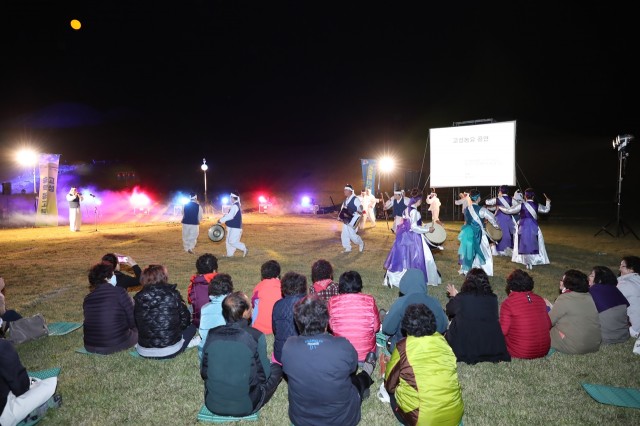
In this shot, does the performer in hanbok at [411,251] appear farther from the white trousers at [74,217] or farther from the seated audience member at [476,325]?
the white trousers at [74,217]

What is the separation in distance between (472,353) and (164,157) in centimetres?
4944

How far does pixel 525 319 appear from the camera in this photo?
436cm

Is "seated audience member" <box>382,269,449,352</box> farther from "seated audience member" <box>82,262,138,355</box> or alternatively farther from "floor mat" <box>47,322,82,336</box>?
"floor mat" <box>47,322,82,336</box>

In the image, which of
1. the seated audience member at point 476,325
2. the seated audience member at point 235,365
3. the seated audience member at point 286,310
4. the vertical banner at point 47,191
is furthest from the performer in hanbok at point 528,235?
the vertical banner at point 47,191

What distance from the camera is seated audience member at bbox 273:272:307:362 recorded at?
4191mm

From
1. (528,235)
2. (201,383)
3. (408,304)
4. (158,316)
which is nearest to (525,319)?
(408,304)

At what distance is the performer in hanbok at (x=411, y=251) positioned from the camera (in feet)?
25.1

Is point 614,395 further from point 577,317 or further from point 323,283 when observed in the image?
point 323,283

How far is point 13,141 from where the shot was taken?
98.5 feet

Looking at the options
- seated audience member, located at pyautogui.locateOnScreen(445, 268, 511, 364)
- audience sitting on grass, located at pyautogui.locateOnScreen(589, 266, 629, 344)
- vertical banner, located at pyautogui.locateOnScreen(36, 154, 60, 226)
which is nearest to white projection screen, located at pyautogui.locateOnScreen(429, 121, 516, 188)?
audience sitting on grass, located at pyautogui.locateOnScreen(589, 266, 629, 344)

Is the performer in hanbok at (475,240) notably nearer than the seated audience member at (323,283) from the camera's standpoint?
No

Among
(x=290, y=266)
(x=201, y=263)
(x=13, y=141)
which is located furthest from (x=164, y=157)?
(x=201, y=263)

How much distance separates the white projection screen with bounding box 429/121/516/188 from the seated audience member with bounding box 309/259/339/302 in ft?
38.6

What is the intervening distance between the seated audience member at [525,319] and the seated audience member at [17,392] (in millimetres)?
Result: 4791
